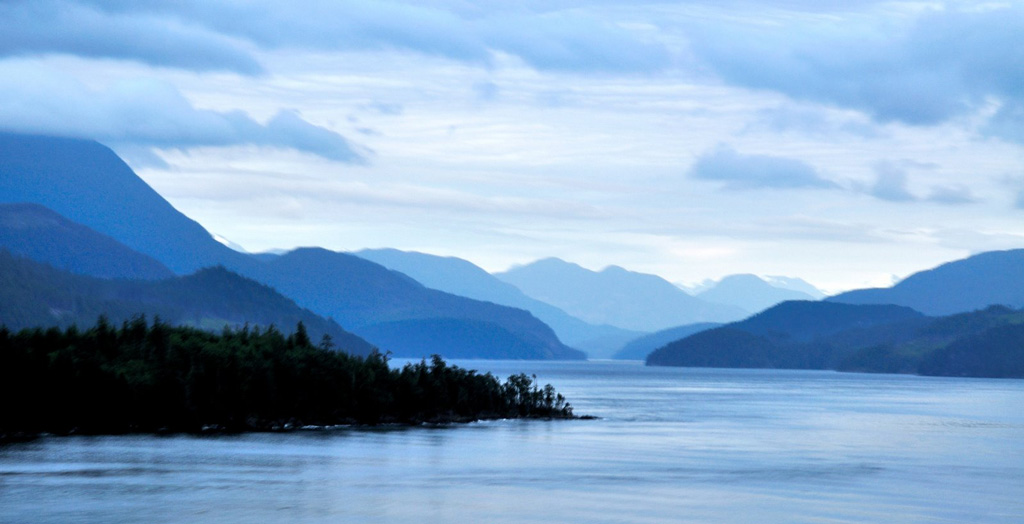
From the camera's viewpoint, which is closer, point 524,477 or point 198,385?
point 524,477

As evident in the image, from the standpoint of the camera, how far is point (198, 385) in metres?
107

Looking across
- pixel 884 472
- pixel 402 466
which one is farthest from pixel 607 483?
pixel 884 472

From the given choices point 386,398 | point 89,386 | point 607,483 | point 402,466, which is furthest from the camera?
point 386,398

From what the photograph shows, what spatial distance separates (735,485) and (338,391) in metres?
54.6

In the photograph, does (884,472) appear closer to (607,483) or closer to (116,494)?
(607,483)

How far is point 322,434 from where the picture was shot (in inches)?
4156

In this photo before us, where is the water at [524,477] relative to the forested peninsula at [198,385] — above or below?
below

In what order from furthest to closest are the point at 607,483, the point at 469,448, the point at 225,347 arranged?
1. the point at 225,347
2. the point at 469,448
3. the point at 607,483

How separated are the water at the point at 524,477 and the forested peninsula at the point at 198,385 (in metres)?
6.84

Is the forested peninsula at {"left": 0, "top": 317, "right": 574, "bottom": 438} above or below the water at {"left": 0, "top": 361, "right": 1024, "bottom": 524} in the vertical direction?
above

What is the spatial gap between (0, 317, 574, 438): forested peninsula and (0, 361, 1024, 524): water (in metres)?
6.84

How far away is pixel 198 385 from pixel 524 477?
143 ft

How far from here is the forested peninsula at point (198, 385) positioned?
9969 cm

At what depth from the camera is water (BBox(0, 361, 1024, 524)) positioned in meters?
58.0
